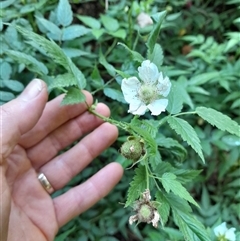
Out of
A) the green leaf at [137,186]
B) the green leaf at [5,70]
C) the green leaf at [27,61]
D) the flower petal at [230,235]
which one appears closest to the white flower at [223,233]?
the flower petal at [230,235]

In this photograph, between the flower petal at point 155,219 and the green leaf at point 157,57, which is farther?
the green leaf at point 157,57

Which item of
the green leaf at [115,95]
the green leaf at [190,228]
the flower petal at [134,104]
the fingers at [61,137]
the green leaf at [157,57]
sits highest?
the green leaf at [157,57]

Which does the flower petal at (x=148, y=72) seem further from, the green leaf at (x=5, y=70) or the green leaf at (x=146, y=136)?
Answer: the green leaf at (x=5, y=70)

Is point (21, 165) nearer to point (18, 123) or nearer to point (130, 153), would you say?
point (18, 123)

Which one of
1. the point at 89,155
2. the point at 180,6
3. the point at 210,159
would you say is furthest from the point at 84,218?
the point at 180,6

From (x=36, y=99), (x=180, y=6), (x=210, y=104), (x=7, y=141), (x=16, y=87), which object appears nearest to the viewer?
(x=7, y=141)

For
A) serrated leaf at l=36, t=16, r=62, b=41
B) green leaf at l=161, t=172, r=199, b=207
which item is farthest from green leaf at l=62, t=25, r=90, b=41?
green leaf at l=161, t=172, r=199, b=207

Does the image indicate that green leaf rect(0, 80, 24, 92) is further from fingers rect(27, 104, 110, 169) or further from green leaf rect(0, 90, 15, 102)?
fingers rect(27, 104, 110, 169)

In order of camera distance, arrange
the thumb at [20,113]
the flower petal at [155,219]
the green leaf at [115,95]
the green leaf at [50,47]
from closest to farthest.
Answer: the flower petal at [155,219] → the green leaf at [50,47] → the thumb at [20,113] → the green leaf at [115,95]
